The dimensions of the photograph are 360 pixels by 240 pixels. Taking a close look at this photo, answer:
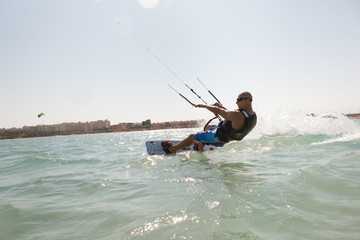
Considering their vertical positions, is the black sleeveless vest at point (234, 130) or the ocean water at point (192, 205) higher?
the black sleeveless vest at point (234, 130)

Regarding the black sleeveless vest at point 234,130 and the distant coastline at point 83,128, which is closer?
the black sleeveless vest at point 234,130

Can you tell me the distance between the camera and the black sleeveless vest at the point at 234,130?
6.27 m

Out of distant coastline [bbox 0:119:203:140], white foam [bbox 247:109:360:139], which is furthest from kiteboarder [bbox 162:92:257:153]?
distant coastline [bbox 0:119:203:140]

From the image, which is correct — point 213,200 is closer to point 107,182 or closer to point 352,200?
point 352,200

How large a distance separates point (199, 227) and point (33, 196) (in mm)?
3701

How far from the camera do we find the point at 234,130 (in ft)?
21.7

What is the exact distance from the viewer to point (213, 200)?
343 centimetres

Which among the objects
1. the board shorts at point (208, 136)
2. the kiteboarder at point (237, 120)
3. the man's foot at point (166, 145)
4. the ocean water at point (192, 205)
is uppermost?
the kiteboarder at point (237, 120)

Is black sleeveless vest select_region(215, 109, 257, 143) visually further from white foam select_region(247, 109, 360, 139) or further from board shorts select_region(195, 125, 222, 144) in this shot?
white foam select_region(247, 109, 360, 139)

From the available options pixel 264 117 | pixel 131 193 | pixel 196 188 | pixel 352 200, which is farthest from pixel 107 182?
pixel 264 117

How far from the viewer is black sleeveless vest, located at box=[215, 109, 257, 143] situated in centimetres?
627

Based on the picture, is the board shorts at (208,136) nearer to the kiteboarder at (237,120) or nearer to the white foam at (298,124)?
the kiteboarder at (237,120)

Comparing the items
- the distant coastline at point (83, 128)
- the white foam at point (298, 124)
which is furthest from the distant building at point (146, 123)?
the white foam at point (298, 124)

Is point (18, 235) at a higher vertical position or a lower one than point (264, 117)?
lower
